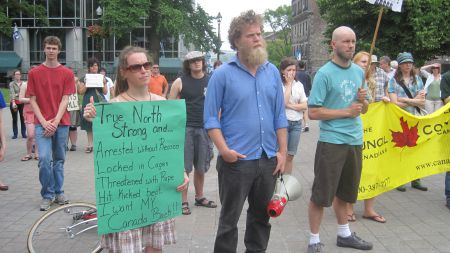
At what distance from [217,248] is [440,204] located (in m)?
3.86

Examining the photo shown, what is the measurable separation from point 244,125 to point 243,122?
0.9 inches

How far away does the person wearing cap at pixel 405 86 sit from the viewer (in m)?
7.00

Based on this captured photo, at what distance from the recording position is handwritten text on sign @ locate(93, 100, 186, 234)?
3.36 meters

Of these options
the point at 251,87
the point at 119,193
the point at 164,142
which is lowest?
the point at 119,193

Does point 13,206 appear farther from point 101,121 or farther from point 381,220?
point 381,220

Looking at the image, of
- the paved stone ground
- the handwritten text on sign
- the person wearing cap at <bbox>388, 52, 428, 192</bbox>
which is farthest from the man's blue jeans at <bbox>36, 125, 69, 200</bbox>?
the person wearing cap at <bbox>388, 52, 428, 192</bbox>

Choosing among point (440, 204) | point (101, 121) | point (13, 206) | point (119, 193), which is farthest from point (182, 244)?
point (440, 204)

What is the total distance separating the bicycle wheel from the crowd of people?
102cm

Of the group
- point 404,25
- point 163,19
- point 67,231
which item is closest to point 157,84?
point 67,231

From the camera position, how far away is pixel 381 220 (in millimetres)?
5766

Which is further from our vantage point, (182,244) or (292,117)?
(292,117)

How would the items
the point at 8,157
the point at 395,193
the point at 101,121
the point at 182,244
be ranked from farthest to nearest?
the point at 8,157
the point at 395,193
the point at 182,244
the point at 101,121

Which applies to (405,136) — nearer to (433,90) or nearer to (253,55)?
(253,55)

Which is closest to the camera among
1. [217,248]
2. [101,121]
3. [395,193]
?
[101,121]
